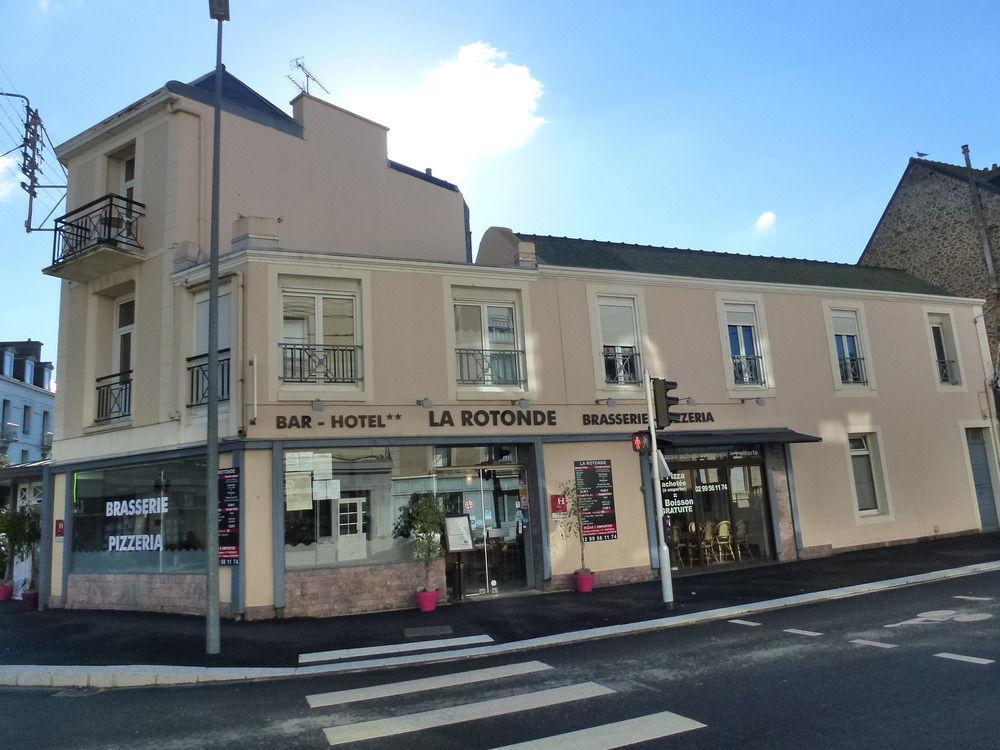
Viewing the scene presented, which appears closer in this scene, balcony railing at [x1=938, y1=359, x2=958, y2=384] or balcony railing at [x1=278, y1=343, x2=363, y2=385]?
balcony railing at [x1=278, y1=343, x2=363, y2=385]

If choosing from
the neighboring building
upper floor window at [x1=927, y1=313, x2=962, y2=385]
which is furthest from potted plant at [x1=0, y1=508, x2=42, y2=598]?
the neighboring building

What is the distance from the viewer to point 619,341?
1468 centimetres

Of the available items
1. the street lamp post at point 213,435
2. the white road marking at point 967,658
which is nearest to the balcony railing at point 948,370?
the white road marking at point 967,658

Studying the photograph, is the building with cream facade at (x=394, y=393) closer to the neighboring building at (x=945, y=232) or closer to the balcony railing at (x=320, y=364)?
the balcony railing at (x=320, y=364)

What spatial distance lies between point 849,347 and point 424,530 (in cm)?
1169

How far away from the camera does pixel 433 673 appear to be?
7.71 m

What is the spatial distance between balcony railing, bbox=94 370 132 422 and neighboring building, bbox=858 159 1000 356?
22.6m

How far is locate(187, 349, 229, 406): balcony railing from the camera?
39.3 ft

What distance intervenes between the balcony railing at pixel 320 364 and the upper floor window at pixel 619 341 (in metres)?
5.11

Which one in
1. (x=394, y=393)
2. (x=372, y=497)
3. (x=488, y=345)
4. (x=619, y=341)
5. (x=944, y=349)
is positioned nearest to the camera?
(x=372, y=497)

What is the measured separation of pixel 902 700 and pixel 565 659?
344 cm

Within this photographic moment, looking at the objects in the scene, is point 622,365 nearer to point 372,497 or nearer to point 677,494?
point 677,494

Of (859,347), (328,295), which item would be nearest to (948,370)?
(859,347)

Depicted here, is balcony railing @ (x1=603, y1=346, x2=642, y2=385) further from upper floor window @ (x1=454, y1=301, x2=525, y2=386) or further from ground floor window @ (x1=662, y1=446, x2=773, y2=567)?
upper floor window @ (x1=454, y1=301, x2=525, y2=386)
